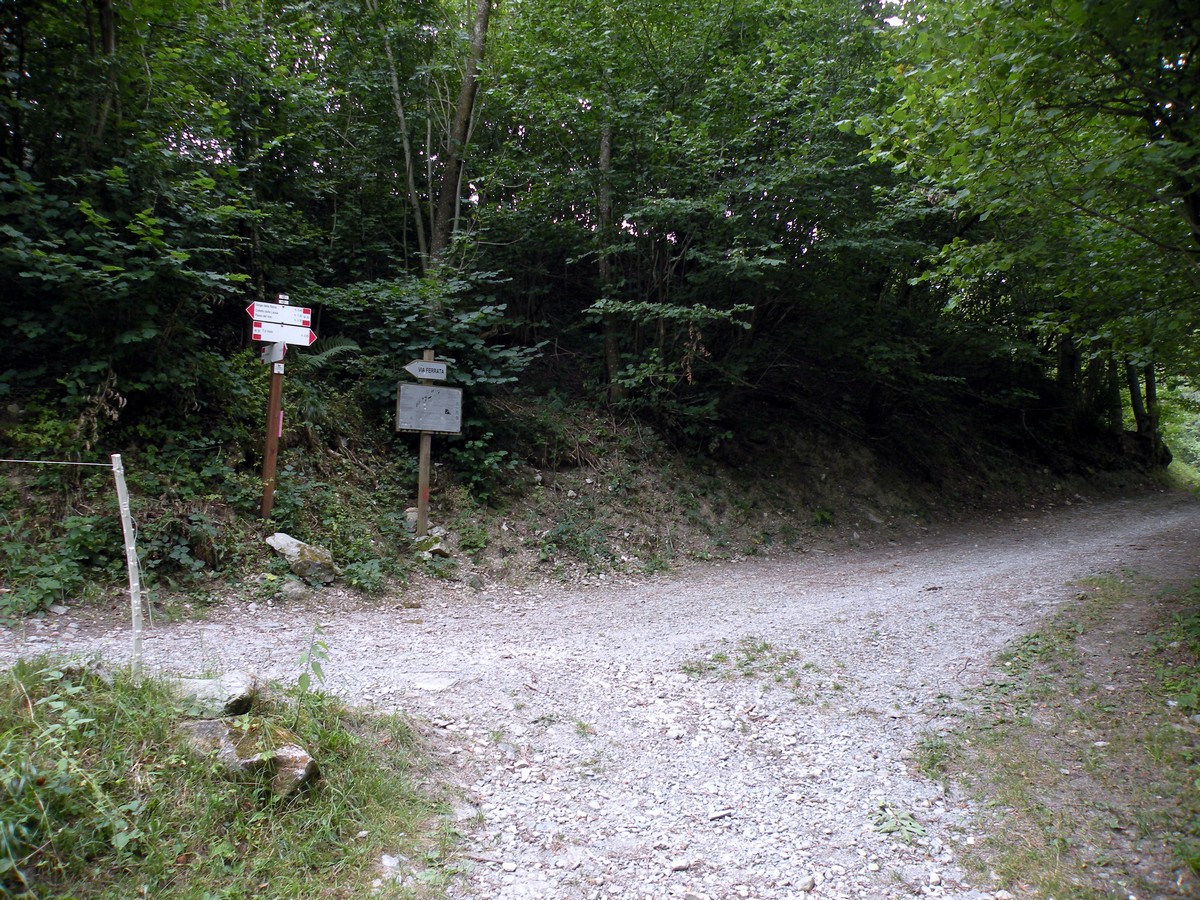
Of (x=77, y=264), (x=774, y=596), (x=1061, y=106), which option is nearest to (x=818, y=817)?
(x=774, y=596)

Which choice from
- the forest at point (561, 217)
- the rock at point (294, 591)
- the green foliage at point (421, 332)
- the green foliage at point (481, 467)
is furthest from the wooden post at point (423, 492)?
the rock at point (294, 591)

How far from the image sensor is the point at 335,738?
136 inches

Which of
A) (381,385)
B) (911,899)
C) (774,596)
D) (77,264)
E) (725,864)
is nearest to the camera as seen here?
(911,899)

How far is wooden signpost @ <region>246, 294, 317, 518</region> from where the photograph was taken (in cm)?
724

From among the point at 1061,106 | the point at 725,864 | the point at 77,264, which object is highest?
the point at 1061,106

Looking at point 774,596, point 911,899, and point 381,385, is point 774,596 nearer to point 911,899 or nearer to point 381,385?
point 911,899

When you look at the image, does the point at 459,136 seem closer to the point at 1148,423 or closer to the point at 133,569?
the point at 133,569

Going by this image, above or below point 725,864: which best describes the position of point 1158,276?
above

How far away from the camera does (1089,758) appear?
4.04 m

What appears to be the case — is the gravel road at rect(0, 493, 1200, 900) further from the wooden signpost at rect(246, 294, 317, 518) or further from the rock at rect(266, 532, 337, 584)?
the wooden signpost at rect(246, 294, 317, 518)

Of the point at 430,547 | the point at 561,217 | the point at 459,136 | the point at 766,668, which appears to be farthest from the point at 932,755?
the point at 459,136

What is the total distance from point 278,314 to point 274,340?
31 cm

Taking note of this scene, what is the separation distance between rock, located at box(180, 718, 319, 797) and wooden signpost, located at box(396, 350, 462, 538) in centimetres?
525

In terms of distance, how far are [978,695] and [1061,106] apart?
4.36 meters
